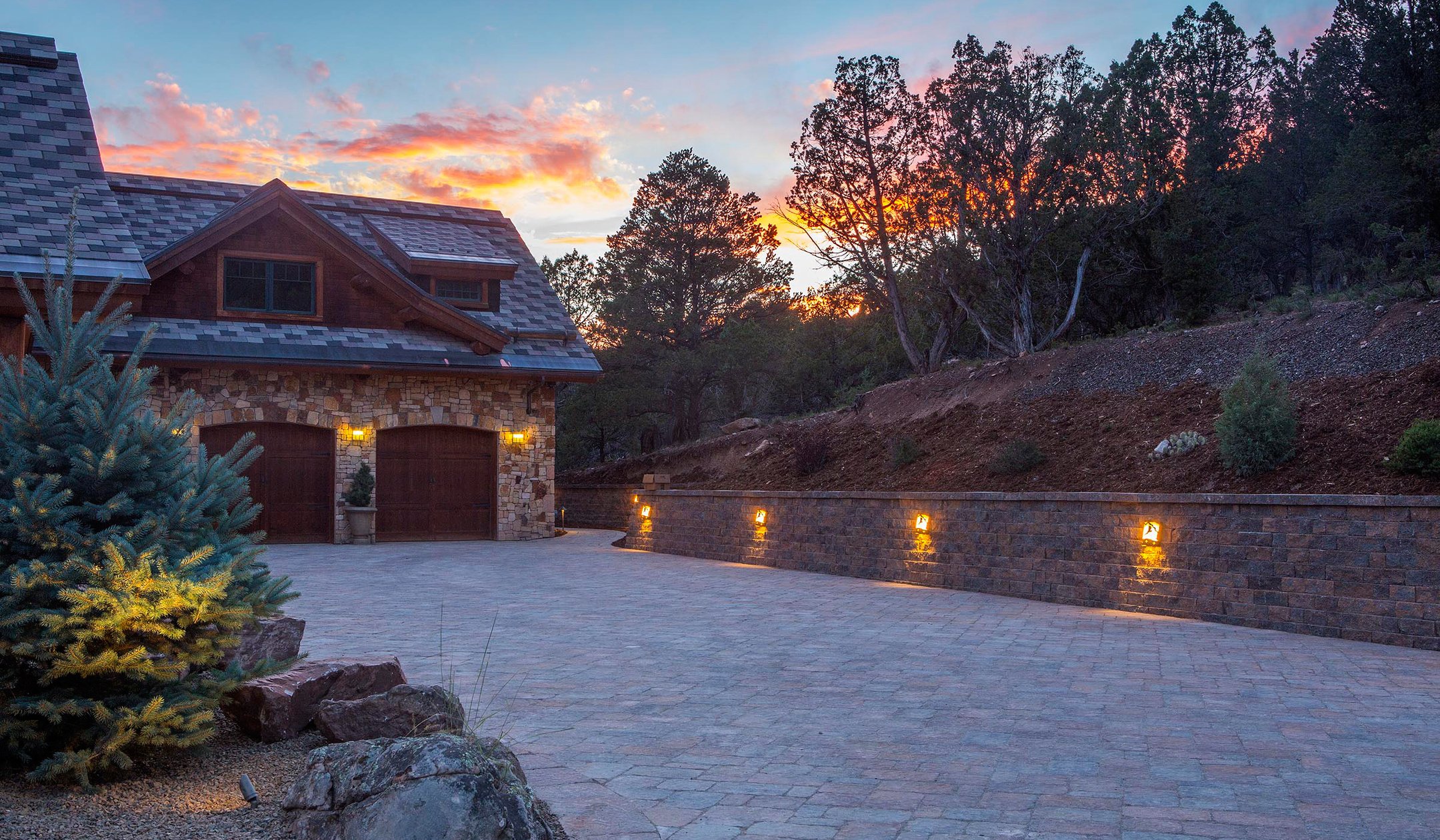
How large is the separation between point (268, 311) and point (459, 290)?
13.6 ft

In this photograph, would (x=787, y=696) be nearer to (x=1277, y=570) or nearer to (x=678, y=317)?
(x=1277, y=570)

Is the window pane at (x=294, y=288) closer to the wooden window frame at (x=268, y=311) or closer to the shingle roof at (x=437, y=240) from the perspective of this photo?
the wooden window frame at (x=268, y=311)

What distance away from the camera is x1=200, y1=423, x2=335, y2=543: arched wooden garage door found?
1938cm

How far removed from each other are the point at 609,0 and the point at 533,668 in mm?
10642

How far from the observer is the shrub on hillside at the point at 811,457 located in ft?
60.9

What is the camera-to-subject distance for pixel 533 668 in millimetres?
7500

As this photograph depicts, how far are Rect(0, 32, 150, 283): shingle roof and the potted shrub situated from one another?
8611 millimetres

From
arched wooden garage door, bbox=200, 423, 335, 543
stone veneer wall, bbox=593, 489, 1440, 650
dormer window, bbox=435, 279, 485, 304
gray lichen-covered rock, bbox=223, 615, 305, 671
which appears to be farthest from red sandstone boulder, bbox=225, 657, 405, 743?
dormer window, bbox=435, 279, 485, 304

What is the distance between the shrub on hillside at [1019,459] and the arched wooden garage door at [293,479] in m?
12.6

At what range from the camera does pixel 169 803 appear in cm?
404

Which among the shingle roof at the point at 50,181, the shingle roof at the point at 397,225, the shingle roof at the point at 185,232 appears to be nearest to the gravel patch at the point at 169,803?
the shingle roof at the point at 50,181

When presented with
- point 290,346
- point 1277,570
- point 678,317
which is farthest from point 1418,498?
point 678,317

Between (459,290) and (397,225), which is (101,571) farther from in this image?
(397,225)

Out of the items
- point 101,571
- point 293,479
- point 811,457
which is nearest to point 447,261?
point 293,479
